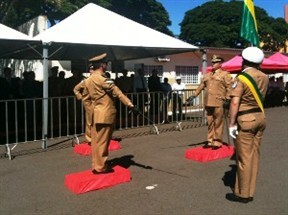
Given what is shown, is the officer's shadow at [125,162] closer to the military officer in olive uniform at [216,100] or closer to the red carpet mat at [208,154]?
the red carpet mat at [208,154]

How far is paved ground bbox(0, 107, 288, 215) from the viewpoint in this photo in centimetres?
514

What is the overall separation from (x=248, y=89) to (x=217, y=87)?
122 inches

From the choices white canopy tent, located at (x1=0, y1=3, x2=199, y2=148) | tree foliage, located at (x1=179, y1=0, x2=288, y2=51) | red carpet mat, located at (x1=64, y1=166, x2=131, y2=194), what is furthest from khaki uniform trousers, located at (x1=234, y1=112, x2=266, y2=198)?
tree foliage, located at (x1=179, y1=0, x2=288, y2=51)

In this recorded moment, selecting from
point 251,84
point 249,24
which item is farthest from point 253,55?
point 249,24

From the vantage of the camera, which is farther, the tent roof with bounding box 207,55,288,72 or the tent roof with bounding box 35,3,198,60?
the tent roof with bounding box 207,55,288,72

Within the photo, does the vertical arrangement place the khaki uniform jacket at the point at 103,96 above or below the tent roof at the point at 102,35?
below

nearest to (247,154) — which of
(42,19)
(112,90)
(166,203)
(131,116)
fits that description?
(166,203)

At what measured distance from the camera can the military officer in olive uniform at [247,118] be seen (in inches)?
197

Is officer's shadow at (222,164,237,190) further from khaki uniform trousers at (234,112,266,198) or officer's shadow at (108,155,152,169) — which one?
officer's shadow at (108,155,152,169)

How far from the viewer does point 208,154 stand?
7660 mm

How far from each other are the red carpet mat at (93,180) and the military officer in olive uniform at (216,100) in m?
2.32

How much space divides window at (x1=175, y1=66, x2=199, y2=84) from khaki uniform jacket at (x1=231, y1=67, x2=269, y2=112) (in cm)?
1680

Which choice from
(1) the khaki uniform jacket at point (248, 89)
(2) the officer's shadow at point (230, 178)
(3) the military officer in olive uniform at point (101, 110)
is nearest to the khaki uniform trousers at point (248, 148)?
(1) the khaki uniform jacket at point (248, 89)

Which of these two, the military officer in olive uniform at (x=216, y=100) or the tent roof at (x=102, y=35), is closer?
the military officer in olive uniform at (x=216, y=100)
